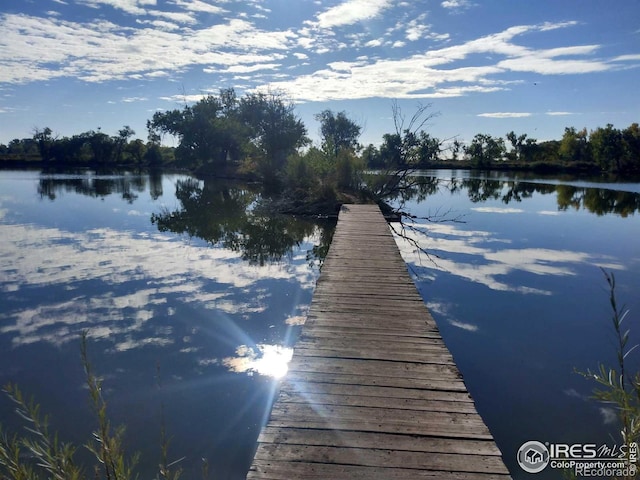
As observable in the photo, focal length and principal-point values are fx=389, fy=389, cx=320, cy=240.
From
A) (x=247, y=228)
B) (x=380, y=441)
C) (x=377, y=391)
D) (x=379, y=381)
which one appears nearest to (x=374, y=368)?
(x=379, y=381)

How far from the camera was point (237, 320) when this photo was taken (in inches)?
253

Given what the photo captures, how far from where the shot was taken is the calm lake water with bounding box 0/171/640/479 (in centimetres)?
413

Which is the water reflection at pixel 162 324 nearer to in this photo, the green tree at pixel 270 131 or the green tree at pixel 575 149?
the green tree at pixel 270 131

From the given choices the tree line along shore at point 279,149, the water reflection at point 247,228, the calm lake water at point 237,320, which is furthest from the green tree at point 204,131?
the calm lake water at point 237,320

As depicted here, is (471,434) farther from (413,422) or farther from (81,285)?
(81,285)

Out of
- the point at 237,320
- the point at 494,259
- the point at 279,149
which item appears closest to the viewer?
the point at 237,320

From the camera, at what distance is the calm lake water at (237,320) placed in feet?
13.6

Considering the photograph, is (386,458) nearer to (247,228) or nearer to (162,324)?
(162,324)

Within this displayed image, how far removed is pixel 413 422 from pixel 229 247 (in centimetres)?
957

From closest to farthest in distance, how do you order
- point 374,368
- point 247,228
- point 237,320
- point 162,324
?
1. point 374,368
2. point 162,324
3. point 237,320
4. point 247,228

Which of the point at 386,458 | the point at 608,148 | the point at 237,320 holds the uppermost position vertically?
the point at 608,148

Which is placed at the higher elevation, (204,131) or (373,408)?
(204,131)

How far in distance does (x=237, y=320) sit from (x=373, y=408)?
3904 mm

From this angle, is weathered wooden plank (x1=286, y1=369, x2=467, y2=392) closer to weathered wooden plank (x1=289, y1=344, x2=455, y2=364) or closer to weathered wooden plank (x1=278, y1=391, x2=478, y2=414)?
weathered wooden plank (x1=278, y1=391, x2=478, y2=414)
